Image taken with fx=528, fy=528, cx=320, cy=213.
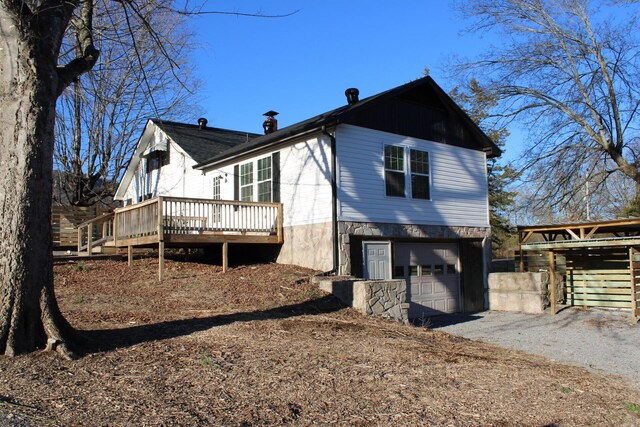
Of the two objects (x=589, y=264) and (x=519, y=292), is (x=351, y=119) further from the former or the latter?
(x=589, y=264)

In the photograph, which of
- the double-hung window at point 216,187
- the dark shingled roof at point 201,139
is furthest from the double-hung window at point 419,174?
the dark shingled roof at point 201,139

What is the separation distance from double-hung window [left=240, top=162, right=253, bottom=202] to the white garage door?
4.88 m

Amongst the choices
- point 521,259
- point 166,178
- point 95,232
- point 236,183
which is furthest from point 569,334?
point 95,232

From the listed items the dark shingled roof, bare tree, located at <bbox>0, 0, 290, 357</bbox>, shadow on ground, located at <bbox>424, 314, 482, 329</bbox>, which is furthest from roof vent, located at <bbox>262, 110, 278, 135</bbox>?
bare tree, located at <bbox>0, 0, 290, 357</bbox>

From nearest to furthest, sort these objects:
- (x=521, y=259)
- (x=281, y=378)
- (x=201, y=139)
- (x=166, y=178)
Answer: (x=281, y=378)
(x=521, y=259)
(x=201, y=139)
(x=166, y=178)

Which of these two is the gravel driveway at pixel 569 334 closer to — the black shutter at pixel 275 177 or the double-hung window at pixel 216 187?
the black shutter at pixel 275 177

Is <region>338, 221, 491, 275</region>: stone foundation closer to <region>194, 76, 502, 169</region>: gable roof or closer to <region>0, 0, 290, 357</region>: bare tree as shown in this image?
<region>194, 76, 502, 169</region>: gable roof

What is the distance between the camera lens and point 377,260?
14.0m

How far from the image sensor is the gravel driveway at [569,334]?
29.6ft

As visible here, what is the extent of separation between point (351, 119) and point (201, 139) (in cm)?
1054

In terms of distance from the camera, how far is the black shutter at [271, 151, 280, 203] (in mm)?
15109

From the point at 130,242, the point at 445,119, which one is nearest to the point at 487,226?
the point at 445,119

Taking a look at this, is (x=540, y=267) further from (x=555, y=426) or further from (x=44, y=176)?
(x=44, y=176)

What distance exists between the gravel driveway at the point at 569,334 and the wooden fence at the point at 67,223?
46.2 feet
